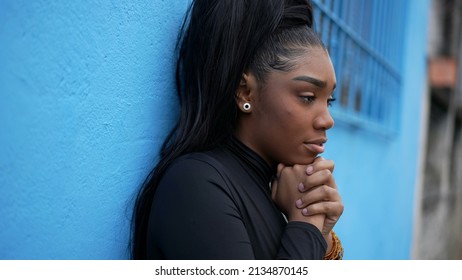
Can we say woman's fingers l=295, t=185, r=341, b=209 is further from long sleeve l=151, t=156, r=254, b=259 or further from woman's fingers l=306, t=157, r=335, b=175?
long sleeve l=151, t=156, r=254, b=259

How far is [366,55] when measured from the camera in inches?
149

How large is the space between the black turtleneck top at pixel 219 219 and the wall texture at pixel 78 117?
16cm

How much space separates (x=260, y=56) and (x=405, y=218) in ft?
14.6

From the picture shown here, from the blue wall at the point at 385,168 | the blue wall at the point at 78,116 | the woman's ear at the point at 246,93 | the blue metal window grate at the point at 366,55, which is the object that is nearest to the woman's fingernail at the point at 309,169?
the woman's ear at the point at 246,93

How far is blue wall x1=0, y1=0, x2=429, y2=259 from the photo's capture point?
112cm

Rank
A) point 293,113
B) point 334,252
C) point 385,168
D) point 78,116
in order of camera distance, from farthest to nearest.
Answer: point 385,168, point 334,252, point 293,113, point 78,116

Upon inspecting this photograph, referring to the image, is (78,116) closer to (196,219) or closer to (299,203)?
(196,219)

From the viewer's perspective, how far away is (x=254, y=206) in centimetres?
150

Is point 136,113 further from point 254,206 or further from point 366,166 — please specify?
point 366,166

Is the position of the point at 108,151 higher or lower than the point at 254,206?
higher

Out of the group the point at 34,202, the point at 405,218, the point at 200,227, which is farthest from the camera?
the point at 405,218

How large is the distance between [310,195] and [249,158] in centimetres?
20

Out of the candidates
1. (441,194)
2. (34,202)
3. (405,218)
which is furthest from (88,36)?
(441,194)

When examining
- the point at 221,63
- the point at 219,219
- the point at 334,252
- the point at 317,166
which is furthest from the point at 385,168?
the point at 219,219
